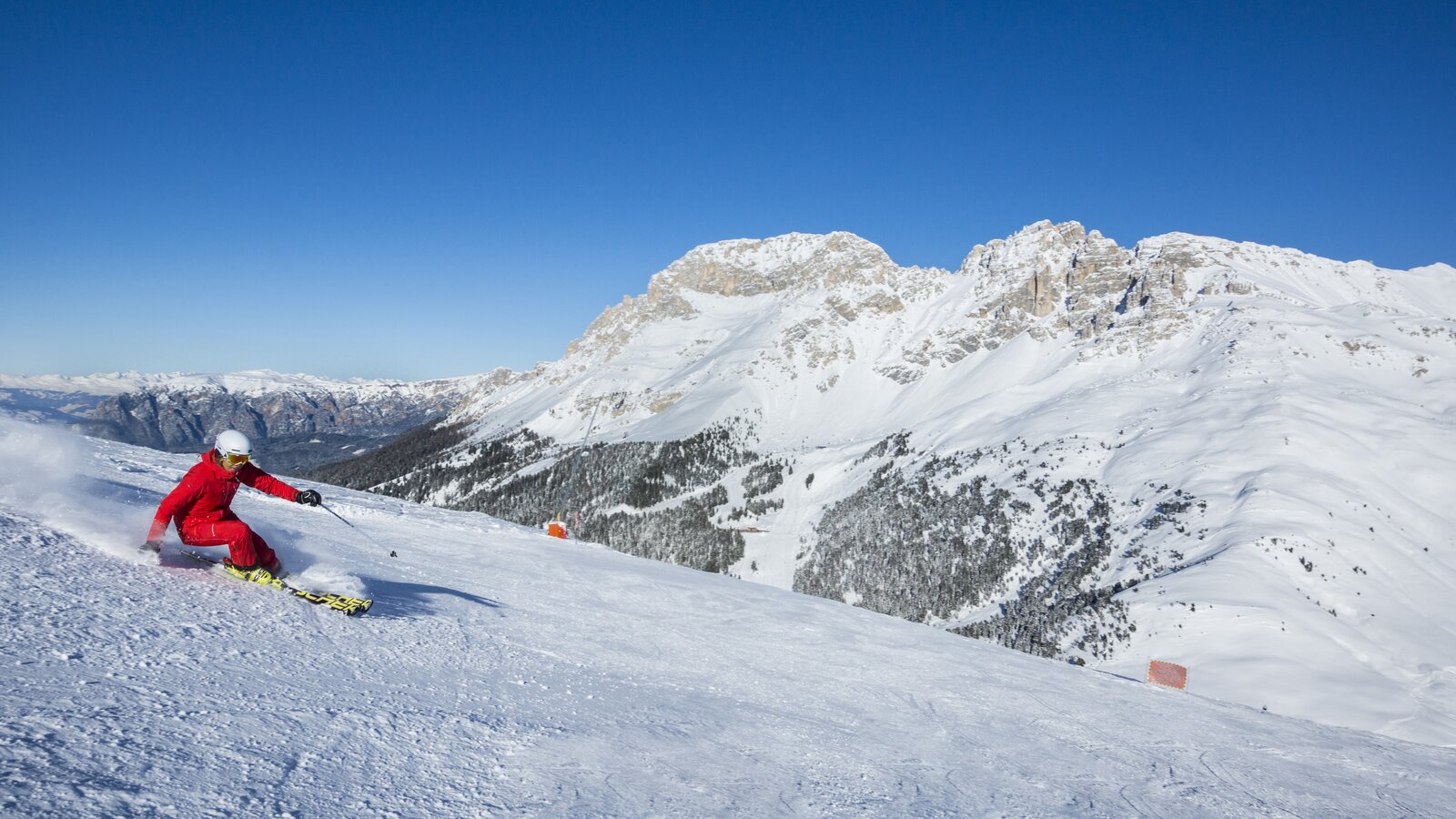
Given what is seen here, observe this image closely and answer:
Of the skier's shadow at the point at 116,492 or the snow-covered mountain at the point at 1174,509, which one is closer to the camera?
the skier's shadow at the point at 116,492

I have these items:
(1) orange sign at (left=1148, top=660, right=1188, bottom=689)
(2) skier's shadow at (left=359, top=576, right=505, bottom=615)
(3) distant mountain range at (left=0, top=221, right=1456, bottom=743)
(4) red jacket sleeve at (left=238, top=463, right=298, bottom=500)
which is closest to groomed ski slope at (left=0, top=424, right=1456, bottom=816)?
(2) skier's shadow at (left=359, top=576, right=505, bottom=615)

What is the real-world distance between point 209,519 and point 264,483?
127cm

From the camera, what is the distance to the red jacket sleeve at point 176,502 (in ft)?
22.7

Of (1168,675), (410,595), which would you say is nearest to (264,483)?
(410,595)

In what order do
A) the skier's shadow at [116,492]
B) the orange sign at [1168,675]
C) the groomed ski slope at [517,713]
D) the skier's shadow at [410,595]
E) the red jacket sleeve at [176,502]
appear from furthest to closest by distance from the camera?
the orange sign at [1168,675], the skier's shadow at [116,492], the skier's shadow at [410,595], the red jacket sleeve at [176,502], the groomed ski slope at [517,713]

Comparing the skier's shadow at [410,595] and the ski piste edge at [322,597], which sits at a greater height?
the ski piste edge at [322,597]

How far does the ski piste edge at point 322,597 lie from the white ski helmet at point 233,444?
1116 millimetres

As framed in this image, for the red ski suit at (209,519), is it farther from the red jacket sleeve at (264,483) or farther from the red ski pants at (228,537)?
the red jacket sleeve at (264,483)

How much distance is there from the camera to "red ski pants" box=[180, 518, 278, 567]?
23.0 ft

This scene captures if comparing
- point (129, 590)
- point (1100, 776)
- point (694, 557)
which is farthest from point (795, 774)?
point (694, 557)

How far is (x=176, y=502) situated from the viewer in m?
7.06

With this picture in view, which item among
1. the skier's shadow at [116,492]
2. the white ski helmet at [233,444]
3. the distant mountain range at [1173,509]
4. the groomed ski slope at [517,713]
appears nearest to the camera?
the groomed ski slope at [517,713]

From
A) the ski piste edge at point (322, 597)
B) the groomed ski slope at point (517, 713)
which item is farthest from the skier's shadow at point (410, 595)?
the ski piste edge at point (322, 597)

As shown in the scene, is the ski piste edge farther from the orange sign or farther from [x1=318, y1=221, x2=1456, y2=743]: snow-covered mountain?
the orange sign
